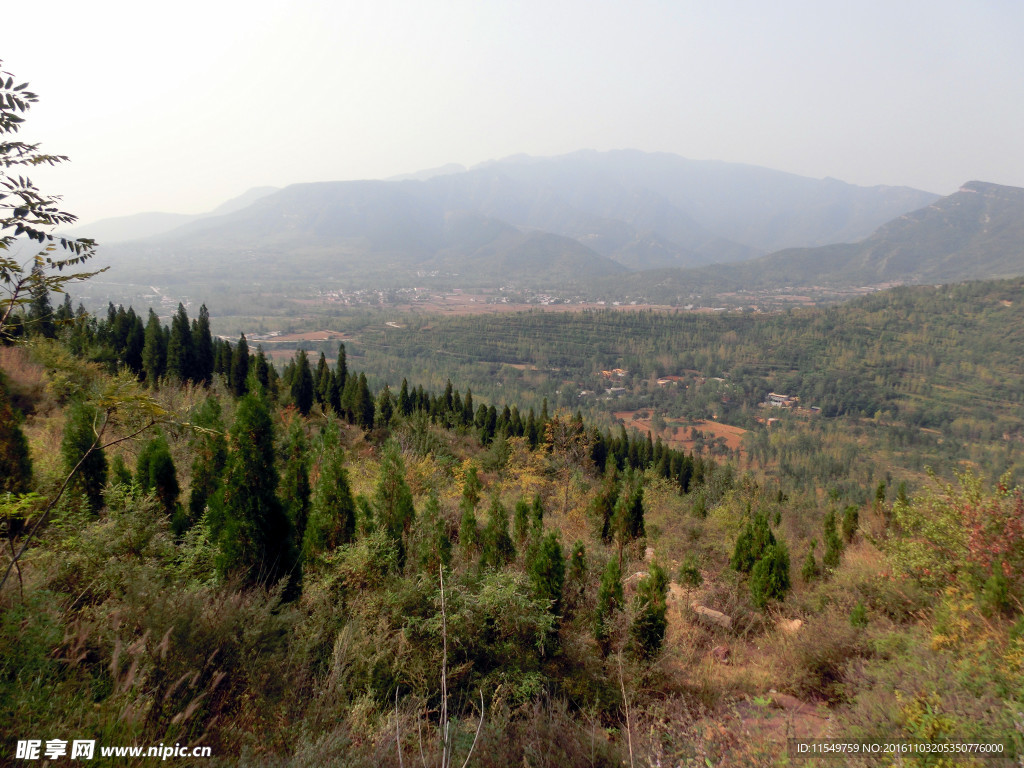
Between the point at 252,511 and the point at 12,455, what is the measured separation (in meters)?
2.89

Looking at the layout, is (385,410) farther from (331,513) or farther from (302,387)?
(331,513)

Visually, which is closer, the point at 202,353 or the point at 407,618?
the point at 407,618

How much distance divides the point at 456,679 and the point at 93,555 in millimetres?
3638

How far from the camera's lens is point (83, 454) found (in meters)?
6.16

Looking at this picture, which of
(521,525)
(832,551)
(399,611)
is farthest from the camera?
(832,551)

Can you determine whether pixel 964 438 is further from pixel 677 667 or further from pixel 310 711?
pixel 310 711

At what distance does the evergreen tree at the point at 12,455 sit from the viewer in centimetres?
530

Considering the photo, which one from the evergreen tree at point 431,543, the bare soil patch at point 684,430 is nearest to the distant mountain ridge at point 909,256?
the bare soil patch at point 684,430

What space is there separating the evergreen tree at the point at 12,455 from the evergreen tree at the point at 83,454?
1.56 feet

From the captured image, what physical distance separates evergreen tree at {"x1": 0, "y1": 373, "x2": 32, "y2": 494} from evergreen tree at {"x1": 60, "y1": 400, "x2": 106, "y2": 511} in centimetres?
48

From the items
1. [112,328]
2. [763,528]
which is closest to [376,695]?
[763,528]

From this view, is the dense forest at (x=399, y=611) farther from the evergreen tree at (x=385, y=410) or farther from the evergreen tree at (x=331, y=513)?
the evergreen tree at (x=385, y=410)

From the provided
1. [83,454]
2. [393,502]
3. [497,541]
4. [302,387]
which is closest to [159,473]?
[83,454]

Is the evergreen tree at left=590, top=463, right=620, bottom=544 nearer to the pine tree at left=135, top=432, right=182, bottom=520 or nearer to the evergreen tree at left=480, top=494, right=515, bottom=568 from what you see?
the evergreen tree at left=480, top=494, right=515, bottom=568
